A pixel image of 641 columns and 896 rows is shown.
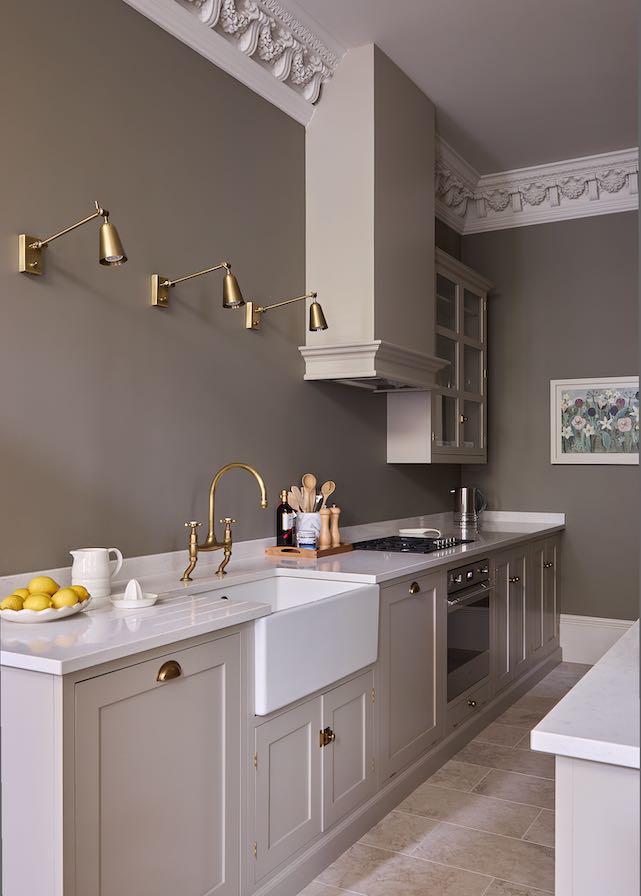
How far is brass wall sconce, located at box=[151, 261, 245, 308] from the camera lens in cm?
255

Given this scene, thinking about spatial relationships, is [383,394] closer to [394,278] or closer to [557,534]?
[394,278]

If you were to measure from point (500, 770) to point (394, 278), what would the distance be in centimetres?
212

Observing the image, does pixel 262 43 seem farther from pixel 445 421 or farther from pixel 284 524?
pixel 445 421

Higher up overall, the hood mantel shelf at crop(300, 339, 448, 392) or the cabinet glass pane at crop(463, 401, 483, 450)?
the hood mantel shelf at crop(300, 339, 448, 392)

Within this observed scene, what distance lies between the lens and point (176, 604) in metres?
2.16

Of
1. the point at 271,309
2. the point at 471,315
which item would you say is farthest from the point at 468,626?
the point at 471,315

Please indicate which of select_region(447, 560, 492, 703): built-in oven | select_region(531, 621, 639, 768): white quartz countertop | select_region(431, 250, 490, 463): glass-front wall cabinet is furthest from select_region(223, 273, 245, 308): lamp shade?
select_region(431, 250, 490, 463): glass-front wall cabinet

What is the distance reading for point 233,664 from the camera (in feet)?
6.64

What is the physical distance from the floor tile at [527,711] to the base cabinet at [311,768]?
1.37 metres

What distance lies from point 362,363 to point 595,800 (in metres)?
2.45

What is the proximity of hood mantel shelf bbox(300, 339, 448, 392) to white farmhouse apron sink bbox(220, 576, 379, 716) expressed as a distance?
3.16 ft

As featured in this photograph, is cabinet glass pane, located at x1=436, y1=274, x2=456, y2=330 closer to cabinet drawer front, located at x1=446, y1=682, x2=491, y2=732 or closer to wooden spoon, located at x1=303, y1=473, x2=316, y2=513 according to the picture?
wooden spoon, located at x1=303, y1=473, x2=316, y2=513

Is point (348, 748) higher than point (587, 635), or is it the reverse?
point (348, 748)

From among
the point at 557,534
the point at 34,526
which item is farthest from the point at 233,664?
the point at 557,534
